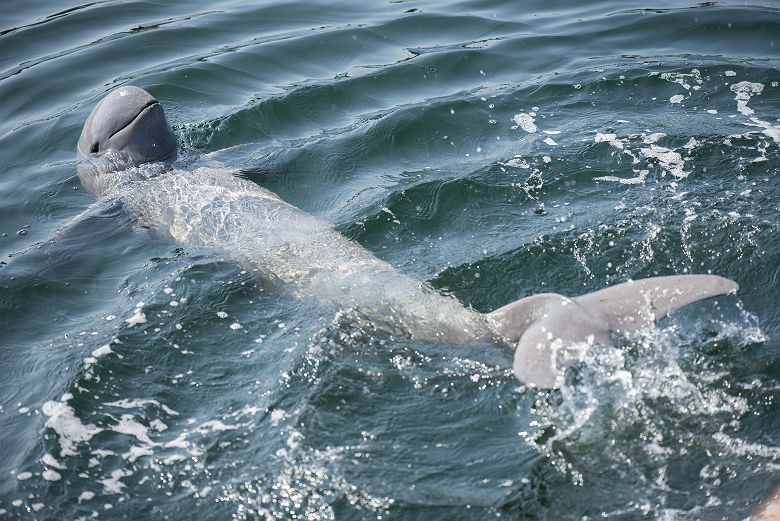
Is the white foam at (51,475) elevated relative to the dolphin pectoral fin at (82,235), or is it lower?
lower

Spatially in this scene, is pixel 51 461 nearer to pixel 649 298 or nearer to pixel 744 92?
pixel 649 298

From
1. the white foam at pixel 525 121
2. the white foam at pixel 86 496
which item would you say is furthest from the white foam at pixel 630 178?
the white foam at pixel 86 496

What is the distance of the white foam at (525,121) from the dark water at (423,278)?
35 mm

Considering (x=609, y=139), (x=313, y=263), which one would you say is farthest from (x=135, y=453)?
(x=609, y=139)

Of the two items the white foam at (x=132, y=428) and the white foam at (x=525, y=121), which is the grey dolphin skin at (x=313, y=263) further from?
the white foam at (x=525, y=121)

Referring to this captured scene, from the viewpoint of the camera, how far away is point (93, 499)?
462 cm

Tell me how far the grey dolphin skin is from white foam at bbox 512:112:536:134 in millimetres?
3370

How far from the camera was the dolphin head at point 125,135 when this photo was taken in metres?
8.38

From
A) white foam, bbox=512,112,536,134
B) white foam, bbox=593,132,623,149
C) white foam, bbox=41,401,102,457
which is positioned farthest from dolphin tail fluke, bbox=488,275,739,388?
white foam, bbox=512,112,536,134

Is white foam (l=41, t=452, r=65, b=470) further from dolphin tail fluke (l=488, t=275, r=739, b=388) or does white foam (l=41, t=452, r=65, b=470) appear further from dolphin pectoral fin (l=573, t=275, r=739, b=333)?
dolphin pectoral fin (l=573, t=275, r=739, b=333)

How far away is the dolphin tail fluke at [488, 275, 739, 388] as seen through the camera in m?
4.90

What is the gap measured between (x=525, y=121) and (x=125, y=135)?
4.86m

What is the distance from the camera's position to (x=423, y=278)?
6.49 metres

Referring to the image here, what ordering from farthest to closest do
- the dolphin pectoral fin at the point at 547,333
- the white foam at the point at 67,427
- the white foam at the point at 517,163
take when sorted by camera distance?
the white foam at the point at 517,163
the white foam at the point at 67,427
the dolphin pectoral fin at the point at 547,333
